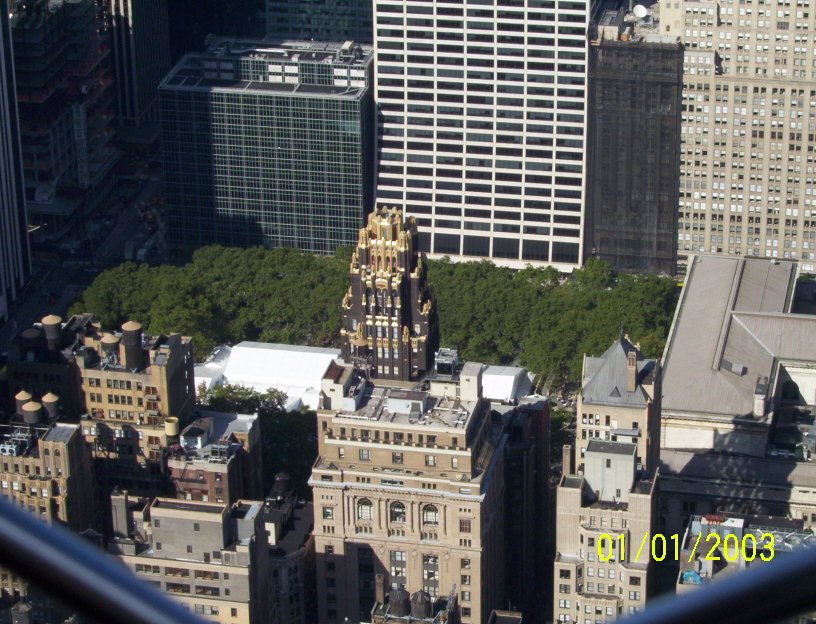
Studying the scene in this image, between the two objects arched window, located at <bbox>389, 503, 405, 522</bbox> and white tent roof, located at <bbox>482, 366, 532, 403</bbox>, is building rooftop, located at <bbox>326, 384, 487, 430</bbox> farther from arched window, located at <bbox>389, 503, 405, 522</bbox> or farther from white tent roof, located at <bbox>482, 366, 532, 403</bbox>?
white tent roof, located at <bbox>482, 366, 532, 403</bbox>

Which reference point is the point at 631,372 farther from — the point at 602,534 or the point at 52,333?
the point at 52,333

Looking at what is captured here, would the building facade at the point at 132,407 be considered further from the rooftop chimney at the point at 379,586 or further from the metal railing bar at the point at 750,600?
the metal railing bar at the point at 750,600

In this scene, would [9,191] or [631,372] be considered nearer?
[631,372]

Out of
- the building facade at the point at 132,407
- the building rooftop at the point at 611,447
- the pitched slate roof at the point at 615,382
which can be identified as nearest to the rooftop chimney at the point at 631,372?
the pitched slate roof at the point at 615,382

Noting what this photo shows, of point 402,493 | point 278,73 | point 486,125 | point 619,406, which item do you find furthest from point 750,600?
point 278,73

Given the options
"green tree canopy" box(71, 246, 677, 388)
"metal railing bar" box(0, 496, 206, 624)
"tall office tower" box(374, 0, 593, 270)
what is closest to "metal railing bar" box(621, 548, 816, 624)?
"metal railing bar" box(0, 496, 206, 624)

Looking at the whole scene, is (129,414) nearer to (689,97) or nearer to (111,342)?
(111,342)

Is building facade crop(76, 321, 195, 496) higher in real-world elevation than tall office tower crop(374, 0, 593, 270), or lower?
lower
